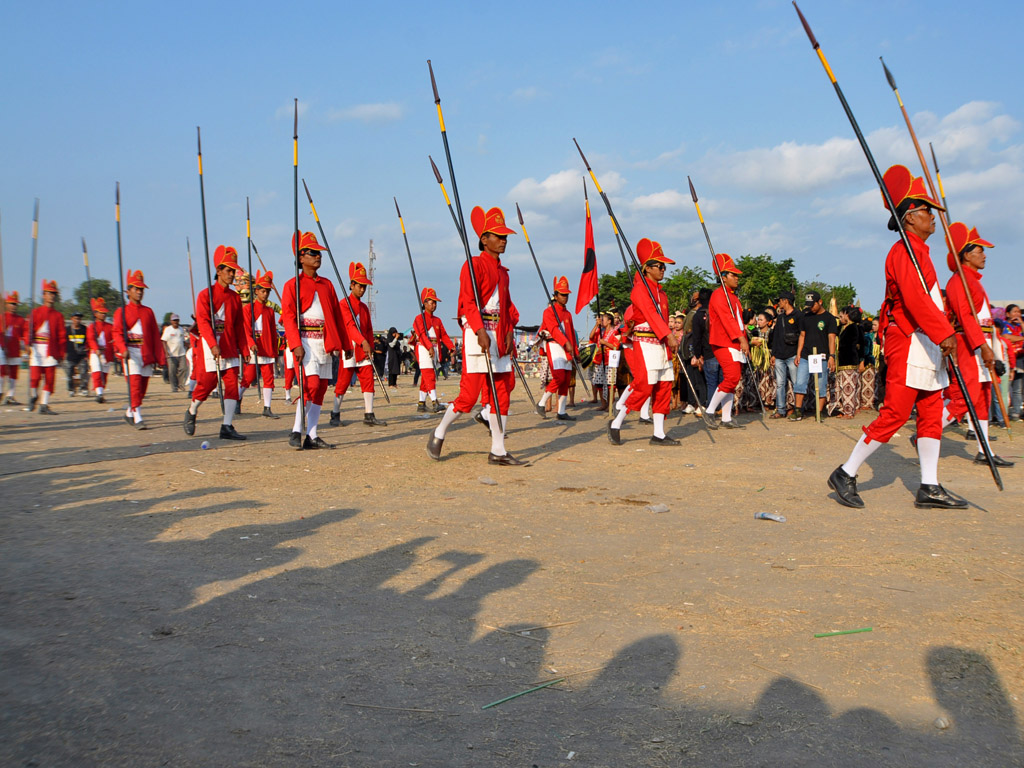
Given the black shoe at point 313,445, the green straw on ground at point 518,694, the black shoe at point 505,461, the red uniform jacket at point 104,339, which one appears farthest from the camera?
the red uniform jacket at point 104,339

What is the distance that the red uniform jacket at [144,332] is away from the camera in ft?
39.3

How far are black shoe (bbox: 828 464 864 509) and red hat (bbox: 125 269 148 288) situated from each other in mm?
10709

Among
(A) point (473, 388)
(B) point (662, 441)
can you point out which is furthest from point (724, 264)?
(A) point (473, 388)

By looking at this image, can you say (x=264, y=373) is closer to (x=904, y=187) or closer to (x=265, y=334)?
(x=265, y=334)

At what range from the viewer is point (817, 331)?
12.5 meters

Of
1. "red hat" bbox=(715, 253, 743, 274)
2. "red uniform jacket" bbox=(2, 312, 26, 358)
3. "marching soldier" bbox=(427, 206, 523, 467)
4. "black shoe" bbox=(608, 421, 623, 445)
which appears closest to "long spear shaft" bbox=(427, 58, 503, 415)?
"marching soldier" bbox=(427, 206, 523, 467)

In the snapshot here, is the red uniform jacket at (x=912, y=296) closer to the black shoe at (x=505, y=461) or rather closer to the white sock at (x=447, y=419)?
the black shoe at (x=505, y=461)

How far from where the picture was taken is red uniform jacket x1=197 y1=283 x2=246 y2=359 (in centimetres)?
1016

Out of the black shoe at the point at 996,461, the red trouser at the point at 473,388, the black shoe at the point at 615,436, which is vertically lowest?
the black shoe at the point at 996,461

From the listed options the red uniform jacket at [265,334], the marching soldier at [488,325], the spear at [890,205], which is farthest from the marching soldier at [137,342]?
the spear at [890,205]

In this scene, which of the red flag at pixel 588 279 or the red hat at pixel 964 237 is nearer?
the red hat at pixel 964 237

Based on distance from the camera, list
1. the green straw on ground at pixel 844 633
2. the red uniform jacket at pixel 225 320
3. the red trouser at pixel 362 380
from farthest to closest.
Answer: the red trouser at pixel 362 380
the red uniform jacket at pixel 225 320
the green straw on ground at pixel 844 633

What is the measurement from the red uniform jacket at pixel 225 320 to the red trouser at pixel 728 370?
21.6 feet

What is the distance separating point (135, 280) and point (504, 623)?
11.1 meters
